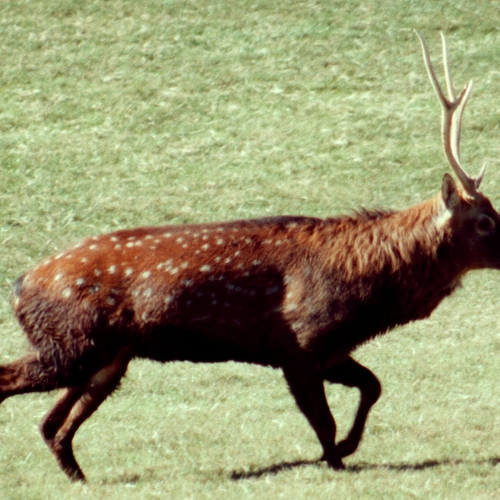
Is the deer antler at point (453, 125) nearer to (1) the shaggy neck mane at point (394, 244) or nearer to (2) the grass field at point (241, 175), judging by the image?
(1) the shaggy neck mane at point (394, 244)

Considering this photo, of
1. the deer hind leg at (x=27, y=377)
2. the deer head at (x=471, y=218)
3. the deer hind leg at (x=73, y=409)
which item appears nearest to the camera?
the deer hind leg at (x=27, y=377)

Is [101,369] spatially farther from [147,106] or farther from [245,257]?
[147,106]

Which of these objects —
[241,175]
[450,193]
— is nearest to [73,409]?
[450,193]

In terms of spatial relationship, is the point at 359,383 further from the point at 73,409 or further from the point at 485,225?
the point at 73,409

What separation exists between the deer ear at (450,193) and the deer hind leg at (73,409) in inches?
92.3

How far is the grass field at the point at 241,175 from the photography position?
686 cm

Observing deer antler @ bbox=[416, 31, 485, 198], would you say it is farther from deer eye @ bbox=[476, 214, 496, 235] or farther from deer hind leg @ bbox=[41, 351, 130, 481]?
deer hind leg @ bbox=[41, 351, 130, 481]

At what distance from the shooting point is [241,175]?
43.8 ft

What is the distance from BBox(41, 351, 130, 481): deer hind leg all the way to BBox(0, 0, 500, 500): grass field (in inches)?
6.1

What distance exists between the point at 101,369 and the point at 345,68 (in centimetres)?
935

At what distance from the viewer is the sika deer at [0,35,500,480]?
656 centimetres

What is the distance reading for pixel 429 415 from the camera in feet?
25.7

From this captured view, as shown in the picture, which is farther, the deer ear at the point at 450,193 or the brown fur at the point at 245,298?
the deer ear at the point at 450,193

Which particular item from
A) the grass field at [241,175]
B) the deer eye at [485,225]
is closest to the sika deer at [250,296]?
the deer eye at [485,225]
